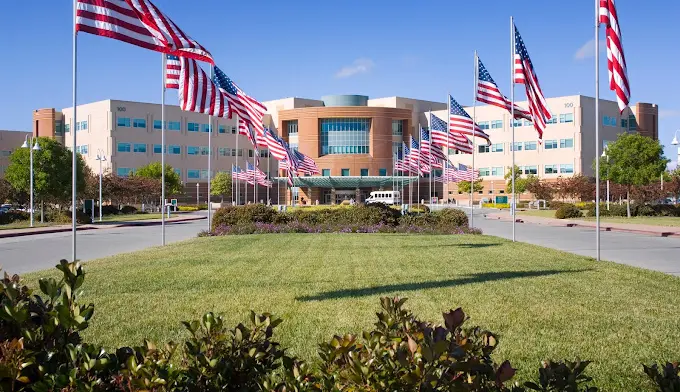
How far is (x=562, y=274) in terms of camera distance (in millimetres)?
13789

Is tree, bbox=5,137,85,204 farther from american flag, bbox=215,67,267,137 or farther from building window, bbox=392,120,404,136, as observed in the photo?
building window, bbox=392,120,404,136

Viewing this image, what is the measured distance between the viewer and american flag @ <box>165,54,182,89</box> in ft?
65.6

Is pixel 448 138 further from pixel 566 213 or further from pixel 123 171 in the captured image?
pixel 123 171

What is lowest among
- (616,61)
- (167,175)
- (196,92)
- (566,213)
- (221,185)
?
(566,213)

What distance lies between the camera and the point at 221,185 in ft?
309

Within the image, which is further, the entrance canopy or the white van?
the entrance canopy

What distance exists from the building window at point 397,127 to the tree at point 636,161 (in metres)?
55.8

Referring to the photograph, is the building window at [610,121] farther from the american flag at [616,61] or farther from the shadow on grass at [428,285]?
the shadow on grass at [428,285]

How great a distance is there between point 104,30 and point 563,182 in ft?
256

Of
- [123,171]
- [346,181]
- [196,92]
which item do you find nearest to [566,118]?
[346,181]

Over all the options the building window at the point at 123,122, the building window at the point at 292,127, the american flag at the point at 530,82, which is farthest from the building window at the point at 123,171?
the american flag at the point at 530,82

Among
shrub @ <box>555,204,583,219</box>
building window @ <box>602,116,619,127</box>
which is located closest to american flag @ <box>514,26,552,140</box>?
shrub @ <box>555,204,583,219</box>

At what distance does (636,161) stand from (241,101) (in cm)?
4211

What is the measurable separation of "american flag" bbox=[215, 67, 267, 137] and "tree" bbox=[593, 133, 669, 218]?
132 feet
